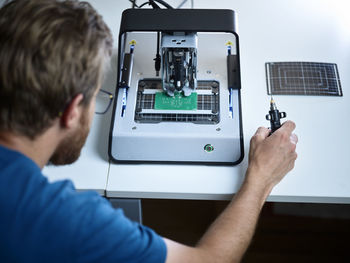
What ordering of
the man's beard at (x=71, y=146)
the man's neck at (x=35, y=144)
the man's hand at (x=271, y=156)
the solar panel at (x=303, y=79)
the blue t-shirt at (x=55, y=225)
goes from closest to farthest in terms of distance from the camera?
1. the blue t-shirt at (x=55, y=225)
2. the man's neck at (x=35, y=144)
3. the man's beard at (x=71, y=146)
4. the man's hand at (x=271, y=156)
5. the solar panel at (x=303, y=79)

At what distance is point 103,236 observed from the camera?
2.21 feet

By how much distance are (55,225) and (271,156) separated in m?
0.63

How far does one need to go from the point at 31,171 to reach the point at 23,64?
0.70 ft

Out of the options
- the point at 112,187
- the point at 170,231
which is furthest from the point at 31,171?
the point at 170,231

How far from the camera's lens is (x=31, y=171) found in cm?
69

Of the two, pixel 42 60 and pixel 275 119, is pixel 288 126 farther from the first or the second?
pixel 42 60

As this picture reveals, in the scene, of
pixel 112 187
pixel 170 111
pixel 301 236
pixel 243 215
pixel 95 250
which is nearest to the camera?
pixel 95 250

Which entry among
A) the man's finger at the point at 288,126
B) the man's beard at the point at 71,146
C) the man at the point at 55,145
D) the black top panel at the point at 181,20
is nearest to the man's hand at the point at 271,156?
the man's finger at the point at 288,126

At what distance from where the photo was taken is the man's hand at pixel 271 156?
3.25ft

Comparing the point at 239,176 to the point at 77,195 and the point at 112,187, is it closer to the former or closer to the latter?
the point at 112,187

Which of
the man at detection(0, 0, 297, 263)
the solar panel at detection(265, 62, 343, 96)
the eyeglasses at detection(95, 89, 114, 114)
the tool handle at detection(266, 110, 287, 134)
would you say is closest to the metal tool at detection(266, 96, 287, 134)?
the tool handle at detection(266, 110, 287, 134)

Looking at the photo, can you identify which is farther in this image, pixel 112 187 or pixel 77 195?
pixel 112 187

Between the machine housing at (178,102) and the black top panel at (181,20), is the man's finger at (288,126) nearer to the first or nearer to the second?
the machine housing at (178,102)

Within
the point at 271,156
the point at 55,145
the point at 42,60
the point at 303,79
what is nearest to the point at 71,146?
the point at 55,145
